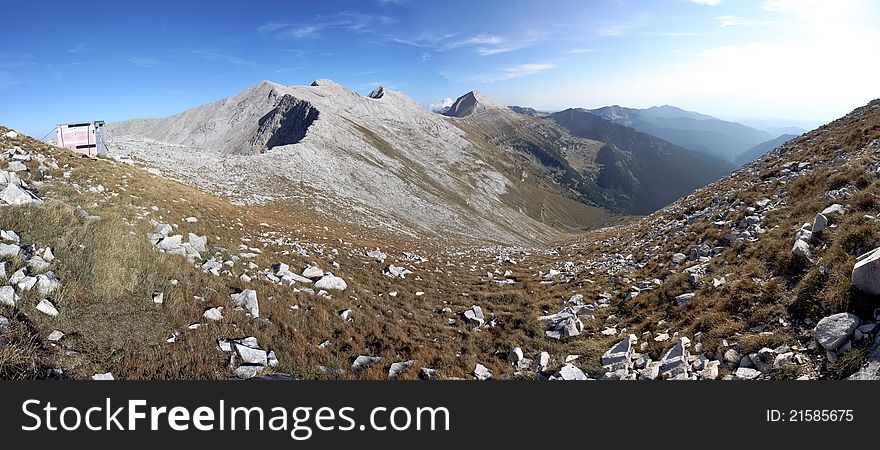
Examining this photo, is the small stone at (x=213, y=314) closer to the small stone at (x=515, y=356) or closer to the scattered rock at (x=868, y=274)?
the small stone at (x=515, y=356)

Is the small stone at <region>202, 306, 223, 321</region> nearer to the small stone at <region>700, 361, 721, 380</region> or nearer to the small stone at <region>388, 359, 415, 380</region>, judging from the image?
the small stone at <region>388, 359, 415, 380</region>

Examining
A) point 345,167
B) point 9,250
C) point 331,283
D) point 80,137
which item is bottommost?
point 331,283

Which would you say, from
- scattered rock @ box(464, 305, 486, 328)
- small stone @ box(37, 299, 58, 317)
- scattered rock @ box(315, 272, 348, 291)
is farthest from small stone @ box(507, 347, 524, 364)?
small stone @ box(37, 299, 58, 317)

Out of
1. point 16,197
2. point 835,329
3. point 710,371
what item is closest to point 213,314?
point 16,197

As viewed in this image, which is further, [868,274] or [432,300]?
[432,300]

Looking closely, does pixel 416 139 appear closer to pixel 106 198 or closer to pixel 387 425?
pixel 106 198

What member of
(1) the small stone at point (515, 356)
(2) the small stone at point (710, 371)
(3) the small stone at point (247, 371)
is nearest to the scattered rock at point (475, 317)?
(1) the small stone at point (515, 356)

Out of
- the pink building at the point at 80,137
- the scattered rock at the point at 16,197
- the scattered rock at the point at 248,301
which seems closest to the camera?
the scattered rock at the point at 248,301

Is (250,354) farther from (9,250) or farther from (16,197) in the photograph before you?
(16,197)
